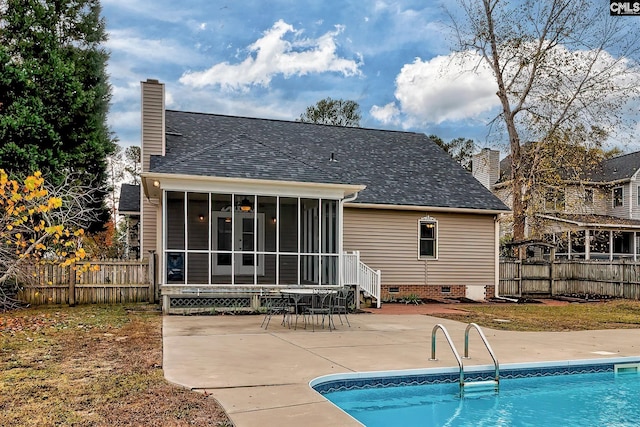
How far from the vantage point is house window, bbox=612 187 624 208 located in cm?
3027

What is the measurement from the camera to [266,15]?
1839cm

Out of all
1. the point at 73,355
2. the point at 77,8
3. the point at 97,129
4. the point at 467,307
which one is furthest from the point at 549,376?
the point at 77,8

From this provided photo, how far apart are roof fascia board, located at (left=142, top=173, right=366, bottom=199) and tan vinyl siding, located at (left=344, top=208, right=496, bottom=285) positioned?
3.22m

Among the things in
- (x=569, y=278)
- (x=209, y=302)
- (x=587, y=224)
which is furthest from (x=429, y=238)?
(x=587, y=224)

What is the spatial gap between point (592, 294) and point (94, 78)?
2147 cm

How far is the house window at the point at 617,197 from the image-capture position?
3027 centimetres

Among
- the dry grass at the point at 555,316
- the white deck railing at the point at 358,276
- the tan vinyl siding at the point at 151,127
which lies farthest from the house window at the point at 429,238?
the tan vinyl siding at the point at 151,127

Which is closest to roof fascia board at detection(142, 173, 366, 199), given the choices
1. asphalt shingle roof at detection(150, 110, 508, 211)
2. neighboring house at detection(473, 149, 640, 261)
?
asphalt shingle roof at detection(150, 110, 508, 211)

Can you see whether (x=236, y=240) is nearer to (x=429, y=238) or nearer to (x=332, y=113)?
(x=429, y=238)

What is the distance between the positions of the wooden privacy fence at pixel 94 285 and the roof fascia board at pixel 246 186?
8.75 feet

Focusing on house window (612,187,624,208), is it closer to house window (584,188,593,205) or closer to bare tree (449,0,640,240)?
house window (584,188,593,205)

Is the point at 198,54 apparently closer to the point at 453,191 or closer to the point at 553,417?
the point at 453,191

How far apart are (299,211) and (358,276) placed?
263cm

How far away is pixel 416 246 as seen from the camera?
58.3 feet
